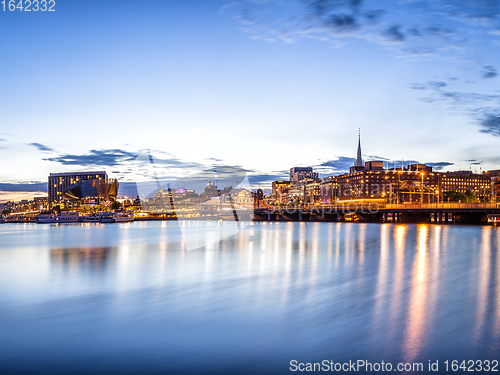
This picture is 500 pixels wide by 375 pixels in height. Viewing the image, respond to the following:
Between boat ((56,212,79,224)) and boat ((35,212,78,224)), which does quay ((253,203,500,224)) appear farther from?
boat ((35,212,78,224))

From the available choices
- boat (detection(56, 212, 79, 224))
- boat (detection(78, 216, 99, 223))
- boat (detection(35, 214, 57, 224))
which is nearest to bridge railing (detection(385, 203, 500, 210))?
boat (detection(78, 216, 99, 223))

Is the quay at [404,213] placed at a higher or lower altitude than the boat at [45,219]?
higher

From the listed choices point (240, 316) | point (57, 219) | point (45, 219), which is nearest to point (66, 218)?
point (57, 219)

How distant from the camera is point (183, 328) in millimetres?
11133

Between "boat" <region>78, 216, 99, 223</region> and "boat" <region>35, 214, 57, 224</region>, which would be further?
"boat" <region>78, 216, 99, 223</region>

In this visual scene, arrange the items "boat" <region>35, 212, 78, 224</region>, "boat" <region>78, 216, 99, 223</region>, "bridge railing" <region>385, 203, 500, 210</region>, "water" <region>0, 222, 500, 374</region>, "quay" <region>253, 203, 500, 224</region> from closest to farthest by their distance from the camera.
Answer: "water" <region>0, 222, 500, 374</region> → "bridge railing" <region>385, 203, 500, 210</region> → "quay" <region>253, 203, 500, 224</region> → "boat" <region>35, 212, 78, 224</region> → "boat" <region>78, 216, 99, 223</region>

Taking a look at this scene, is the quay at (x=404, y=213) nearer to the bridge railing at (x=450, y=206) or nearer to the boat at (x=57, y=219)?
the bridge railing at (x=450, y=206)

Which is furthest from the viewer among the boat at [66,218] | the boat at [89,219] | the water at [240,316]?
the boat at [89,219]

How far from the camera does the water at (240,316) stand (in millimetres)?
8906

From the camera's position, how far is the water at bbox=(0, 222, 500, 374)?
8.91m

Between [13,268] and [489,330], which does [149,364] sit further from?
[13,268]

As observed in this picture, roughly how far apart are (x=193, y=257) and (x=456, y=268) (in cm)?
1648

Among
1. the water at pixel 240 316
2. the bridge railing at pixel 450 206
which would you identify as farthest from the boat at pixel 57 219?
the water at pixel 240 316

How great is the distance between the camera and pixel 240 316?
40.5ft
